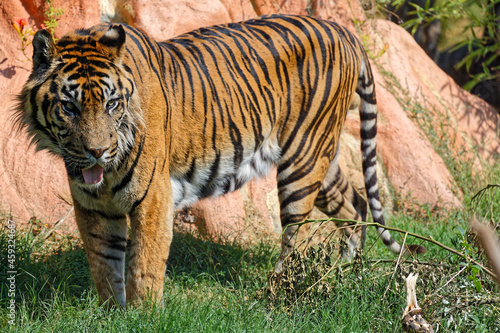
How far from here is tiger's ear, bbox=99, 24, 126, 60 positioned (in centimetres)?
329

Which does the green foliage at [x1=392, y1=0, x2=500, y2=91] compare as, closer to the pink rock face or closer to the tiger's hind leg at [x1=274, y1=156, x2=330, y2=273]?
the pink rock face

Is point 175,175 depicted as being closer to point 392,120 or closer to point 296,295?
point 296,295

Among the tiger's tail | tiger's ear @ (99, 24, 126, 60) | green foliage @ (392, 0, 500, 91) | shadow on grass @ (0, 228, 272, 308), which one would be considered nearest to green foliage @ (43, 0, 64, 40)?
shadow on grass @ (0, 228, 272, 308)

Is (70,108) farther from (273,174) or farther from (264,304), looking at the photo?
(273,174)

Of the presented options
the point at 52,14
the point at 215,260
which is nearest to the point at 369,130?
the point at 215,260

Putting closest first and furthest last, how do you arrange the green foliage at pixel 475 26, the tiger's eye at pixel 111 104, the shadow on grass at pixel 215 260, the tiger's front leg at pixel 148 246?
the tiger's eye at pixel 111 104, the tiger's front leg at pixel 148 246, the shadow on grass at pixel 215 260, the green foliage at pixel 475 26

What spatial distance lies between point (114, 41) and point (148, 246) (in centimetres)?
121

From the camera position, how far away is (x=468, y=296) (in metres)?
3.38

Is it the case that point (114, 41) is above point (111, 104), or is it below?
above

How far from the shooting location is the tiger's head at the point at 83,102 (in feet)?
10.3

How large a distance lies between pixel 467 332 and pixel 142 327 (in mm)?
1786

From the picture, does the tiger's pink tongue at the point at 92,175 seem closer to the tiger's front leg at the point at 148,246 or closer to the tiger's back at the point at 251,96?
the tiger's front leg at the point at 148,246

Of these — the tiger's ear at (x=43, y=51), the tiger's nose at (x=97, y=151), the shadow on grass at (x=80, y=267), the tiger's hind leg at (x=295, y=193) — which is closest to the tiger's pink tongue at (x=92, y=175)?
the tiger's nose at (x=97, y=151)

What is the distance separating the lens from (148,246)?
3486 mm
